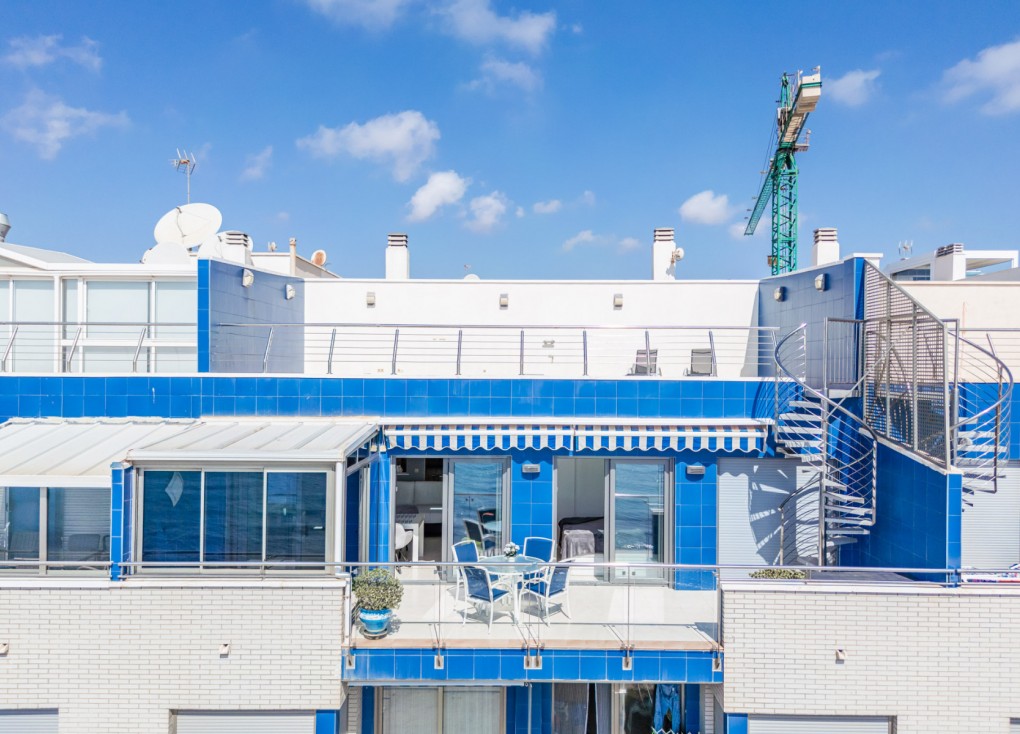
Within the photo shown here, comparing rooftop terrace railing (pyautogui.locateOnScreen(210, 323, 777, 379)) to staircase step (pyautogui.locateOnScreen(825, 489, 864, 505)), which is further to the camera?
rooftop terrace railing (pyautogui.locateOnScreen(210, 323, 777, 379))

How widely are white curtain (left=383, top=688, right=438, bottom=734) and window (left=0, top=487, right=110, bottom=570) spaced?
543 cm

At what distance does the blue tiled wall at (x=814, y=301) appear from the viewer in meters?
12.2

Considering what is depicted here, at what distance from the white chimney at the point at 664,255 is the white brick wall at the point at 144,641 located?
15.2 m

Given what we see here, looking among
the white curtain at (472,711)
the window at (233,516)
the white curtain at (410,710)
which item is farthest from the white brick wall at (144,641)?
the white curtain at (472,711)

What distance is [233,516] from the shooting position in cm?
984

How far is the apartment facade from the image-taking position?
941 centimetres

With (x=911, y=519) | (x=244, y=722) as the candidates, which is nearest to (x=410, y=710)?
(x=244, y=722)

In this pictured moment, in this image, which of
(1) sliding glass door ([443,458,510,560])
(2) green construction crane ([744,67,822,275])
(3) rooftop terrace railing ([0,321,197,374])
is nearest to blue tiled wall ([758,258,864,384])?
(1) sliding glass door ([443,458,510,560])

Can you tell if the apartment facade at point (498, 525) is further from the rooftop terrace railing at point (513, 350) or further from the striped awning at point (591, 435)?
the rooftop terrace railing at point (513, 350)

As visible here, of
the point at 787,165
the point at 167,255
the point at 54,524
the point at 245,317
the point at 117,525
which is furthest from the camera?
the point at 787,165

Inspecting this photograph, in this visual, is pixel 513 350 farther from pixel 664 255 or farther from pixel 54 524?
pixel 54 524

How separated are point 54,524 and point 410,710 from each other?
673 centimetres

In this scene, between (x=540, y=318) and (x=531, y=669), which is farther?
(x=540, y=318)

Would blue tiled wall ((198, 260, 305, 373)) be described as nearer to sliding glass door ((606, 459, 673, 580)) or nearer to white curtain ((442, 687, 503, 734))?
white curtain ((442, 687, 503, 734))
